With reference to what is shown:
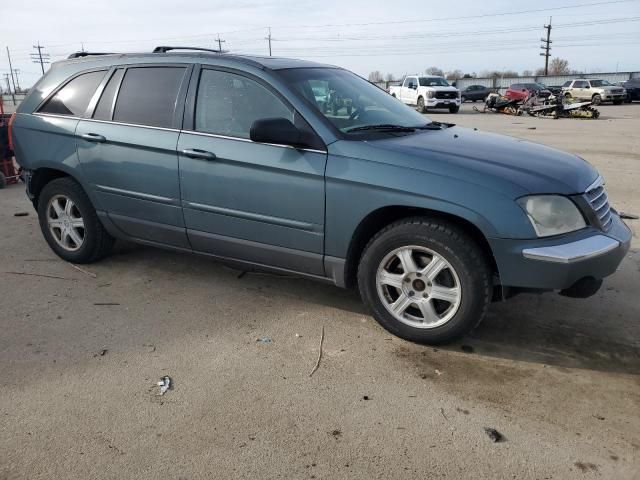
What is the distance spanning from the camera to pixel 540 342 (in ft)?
11.3

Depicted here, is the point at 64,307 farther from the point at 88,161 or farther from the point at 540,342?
the point at 540,342

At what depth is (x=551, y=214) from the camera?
9.90 feet

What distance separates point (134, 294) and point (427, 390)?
95.7 inches

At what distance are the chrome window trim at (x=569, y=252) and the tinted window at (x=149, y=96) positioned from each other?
266 centimetres

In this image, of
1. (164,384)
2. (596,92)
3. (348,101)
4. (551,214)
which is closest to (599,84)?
(596,92)

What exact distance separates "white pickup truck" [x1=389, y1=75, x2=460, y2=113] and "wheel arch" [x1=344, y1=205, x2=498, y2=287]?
82.6 ft

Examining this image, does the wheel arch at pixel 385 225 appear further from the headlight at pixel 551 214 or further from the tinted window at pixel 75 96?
the tinted window at pixel 75 96

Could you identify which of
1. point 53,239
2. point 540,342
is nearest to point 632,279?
point 540,342

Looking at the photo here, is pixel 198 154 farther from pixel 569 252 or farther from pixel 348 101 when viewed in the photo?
pixel 569 252

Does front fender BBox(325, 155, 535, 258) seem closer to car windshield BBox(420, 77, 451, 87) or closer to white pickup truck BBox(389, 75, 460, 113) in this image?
white pickup truck BBox(389, 75, 460, 113)

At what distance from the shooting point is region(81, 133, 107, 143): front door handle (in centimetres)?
427

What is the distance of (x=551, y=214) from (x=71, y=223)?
12.7 feet

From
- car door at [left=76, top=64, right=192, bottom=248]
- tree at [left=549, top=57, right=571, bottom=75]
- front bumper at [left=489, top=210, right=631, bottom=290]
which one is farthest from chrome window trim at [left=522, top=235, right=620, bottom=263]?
tree at [left=549, top=57, right=571, bottom=75]

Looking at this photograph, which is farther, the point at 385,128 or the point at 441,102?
the point at 441,102
